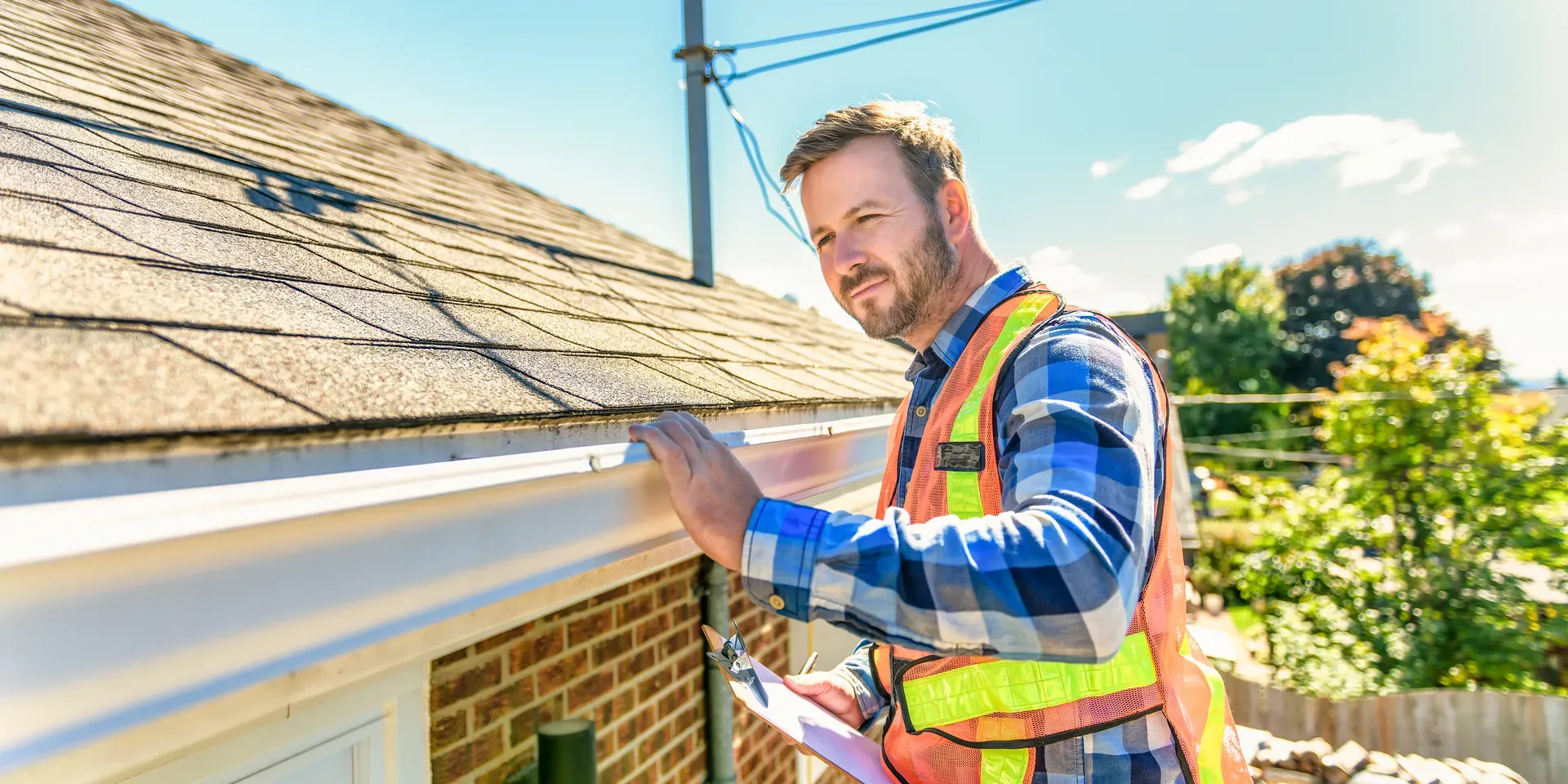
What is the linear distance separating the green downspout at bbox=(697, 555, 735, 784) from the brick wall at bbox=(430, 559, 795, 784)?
39mm

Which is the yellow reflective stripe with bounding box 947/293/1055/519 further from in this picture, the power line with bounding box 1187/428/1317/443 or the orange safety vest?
the power line with bounding box 1187/428/1317/443

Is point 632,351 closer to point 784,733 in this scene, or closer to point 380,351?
point 380,351

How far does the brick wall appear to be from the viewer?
214 centimetres

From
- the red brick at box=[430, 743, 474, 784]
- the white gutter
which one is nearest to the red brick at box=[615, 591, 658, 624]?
the red brick at box=[430, 743, 474, 784]

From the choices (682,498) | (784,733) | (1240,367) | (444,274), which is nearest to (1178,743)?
(784,733)

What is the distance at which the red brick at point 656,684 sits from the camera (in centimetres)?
293

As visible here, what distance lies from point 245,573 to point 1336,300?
45.7 m

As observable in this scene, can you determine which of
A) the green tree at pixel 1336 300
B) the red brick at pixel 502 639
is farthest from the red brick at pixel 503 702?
the green tree at pixel 1336 300

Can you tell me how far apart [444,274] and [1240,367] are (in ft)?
116

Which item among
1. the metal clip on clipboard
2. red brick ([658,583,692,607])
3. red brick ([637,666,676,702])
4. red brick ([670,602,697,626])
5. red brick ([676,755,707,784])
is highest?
the metal clip on clipboard

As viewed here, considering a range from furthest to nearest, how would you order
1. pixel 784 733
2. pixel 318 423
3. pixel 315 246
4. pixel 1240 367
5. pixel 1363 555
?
pixel 1240 367 → pixel 1363 555 → pixel 315 246 → pixel 784 733 → pixel 318 423

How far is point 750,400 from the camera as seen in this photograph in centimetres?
197

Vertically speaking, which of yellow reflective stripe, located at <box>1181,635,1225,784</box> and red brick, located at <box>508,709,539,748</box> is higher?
yellow reflective stripe, located at <box>1181,635,1225,784</box>

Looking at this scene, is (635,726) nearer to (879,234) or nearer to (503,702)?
(503,702)
